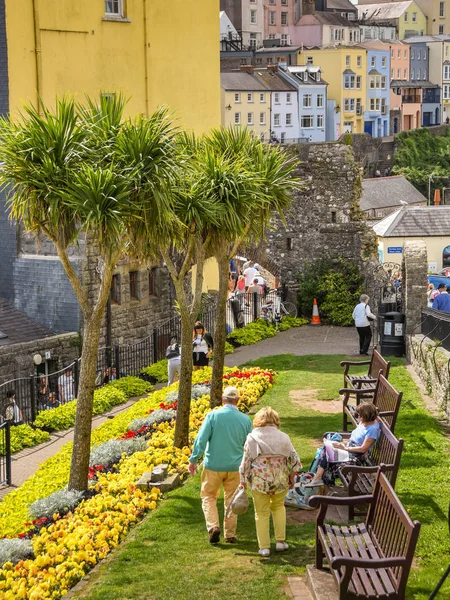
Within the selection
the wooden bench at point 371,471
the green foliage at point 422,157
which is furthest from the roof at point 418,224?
the green foliage at point 422,157

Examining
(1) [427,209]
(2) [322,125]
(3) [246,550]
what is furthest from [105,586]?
(2) [322,125]

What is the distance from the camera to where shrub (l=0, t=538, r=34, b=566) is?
10.9 metres

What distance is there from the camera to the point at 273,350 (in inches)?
1022

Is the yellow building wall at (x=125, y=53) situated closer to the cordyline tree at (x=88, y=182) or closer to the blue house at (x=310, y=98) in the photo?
the cordyline tree at (x=88, y=182)

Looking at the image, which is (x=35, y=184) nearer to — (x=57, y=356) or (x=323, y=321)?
(x=57, y=356)

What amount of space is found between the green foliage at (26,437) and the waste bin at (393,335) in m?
6.93

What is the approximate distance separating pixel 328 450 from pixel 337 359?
12409 millimetres

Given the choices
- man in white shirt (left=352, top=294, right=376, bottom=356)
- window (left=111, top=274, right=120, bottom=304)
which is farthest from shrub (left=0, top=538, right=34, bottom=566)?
window (left=111, top=274, right=120, bottom=304)

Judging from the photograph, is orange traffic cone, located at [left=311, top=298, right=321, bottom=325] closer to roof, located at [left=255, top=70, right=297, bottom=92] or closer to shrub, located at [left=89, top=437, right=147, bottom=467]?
shrub, located at [left=89, top=437, right=147, bottom=467]

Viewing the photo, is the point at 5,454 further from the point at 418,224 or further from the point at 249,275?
the point at 418,224

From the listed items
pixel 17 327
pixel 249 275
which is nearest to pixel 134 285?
pixel 17 327

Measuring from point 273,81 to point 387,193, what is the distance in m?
20.7

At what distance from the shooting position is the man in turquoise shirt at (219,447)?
1062cm

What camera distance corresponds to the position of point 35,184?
524 inches
